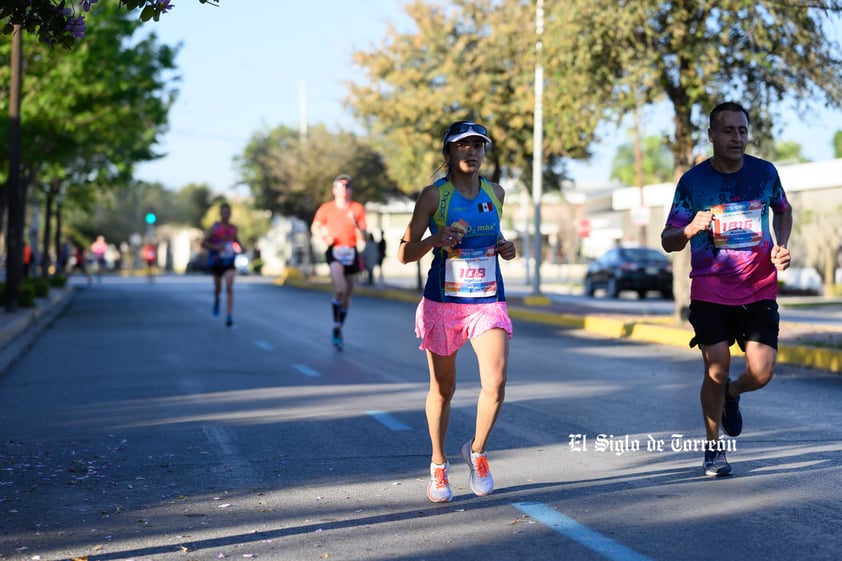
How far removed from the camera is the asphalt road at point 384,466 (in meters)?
5.54

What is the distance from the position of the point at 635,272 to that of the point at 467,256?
29.2 meters

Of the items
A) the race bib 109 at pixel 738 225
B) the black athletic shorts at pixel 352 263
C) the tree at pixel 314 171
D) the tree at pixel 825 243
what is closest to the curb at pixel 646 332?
the black athletic shorts at pixel 352 263

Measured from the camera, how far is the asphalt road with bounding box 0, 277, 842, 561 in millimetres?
5535

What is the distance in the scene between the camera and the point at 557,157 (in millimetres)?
33281

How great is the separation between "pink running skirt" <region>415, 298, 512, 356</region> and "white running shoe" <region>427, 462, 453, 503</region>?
56 centimetres

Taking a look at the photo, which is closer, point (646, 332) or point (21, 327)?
point (646, 332)

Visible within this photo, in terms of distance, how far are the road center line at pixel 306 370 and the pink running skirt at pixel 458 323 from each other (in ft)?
22.1

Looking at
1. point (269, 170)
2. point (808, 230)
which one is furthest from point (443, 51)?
point (269, 170)

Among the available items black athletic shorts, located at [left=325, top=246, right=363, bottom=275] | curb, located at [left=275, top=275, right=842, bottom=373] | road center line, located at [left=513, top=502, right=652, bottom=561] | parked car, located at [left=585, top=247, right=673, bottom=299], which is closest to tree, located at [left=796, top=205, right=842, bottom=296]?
parked car, located at [left=585, top=247, right=673, bottom=299]

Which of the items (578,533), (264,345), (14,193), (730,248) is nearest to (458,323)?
(578,533)

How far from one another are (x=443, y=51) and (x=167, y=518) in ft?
83.0

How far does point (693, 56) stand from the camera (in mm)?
18078

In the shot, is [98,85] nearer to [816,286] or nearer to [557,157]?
[557,157]

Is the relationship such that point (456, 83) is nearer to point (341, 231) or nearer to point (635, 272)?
point (635, 272)
